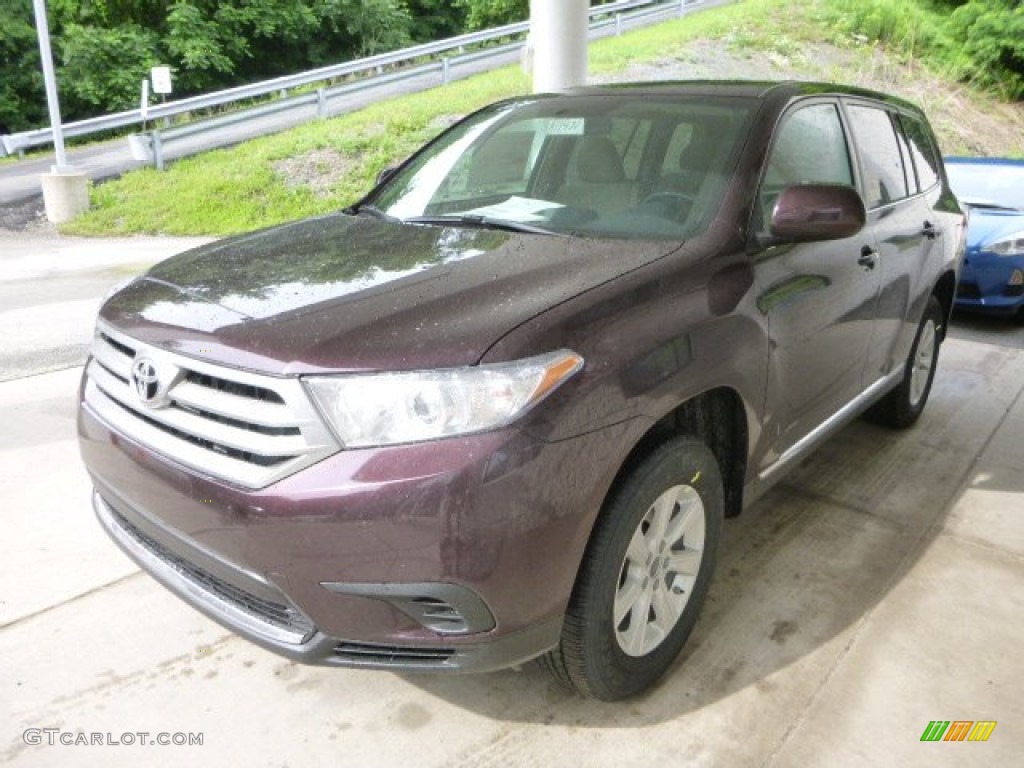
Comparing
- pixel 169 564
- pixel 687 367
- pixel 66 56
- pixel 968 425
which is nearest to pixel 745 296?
pixel 687 367

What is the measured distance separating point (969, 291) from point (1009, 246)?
1.44 feet

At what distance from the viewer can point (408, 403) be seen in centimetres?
187

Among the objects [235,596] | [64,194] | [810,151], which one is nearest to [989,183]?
[810,151]

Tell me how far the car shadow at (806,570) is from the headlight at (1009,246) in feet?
7.32

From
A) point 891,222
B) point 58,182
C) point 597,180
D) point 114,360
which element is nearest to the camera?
point 114,360

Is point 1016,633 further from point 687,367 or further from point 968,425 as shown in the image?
point 968,425

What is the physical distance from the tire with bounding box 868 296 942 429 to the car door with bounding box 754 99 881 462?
0.89m

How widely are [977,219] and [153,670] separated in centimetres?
712

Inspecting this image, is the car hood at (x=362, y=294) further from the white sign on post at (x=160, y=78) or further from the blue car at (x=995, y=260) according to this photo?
the white sign on post at (x=160, y=78)

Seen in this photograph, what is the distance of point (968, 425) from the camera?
15.2ft

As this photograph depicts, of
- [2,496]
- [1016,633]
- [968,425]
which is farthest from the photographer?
[968,425]

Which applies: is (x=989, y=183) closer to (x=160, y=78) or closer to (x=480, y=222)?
Result: (x=480, y=222)

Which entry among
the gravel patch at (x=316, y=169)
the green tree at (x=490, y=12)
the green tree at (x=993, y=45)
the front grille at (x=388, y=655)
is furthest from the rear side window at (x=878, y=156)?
the green tree at (x=490, y=12)

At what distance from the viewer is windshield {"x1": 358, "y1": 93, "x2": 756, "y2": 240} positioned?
2723 mm
